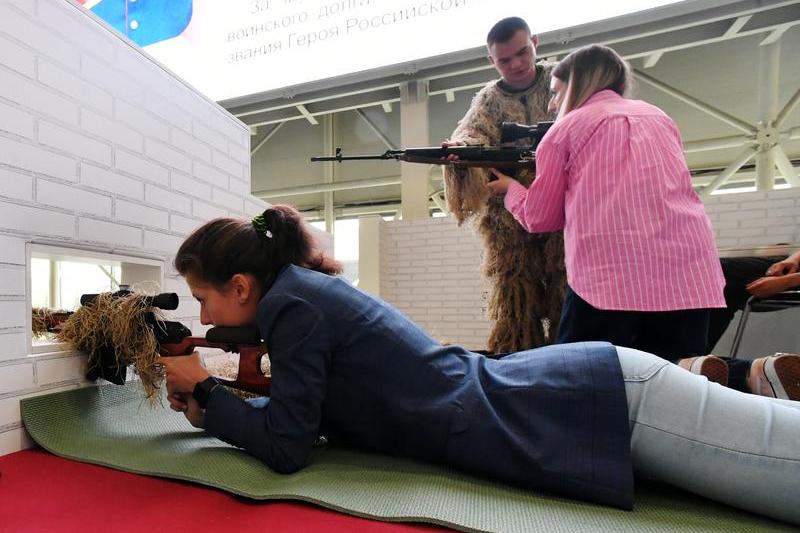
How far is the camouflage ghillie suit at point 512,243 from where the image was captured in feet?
5.70

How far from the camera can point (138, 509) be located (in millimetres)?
716

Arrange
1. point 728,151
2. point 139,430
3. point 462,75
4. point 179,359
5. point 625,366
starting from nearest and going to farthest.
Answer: point 625,366 < point 179,359 < point 139,430 < point 462,75 < point 728,151

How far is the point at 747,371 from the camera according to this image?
1.00 meters

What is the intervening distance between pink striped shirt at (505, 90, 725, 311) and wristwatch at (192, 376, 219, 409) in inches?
36.8

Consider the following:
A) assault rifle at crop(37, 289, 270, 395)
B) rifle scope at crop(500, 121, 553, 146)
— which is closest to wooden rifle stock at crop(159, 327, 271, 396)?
assault rifle at crop(37, 289, 270, 395)

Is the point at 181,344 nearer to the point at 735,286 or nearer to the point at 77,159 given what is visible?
the point at 77,159

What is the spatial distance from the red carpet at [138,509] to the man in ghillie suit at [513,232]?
121 centimetres

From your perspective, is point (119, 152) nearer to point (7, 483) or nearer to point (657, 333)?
point (7, 483)

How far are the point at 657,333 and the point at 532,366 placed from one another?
0.52m

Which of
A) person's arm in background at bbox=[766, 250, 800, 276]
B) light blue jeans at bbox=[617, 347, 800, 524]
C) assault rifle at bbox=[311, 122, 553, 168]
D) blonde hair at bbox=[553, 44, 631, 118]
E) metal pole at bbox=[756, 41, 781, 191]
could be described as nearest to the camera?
light blue jeans at bbox=[617, 347, 800, 524]

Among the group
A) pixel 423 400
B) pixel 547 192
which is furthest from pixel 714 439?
pixel 547 192

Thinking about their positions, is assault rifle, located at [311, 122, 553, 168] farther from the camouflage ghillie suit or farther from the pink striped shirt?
the pink striped shirt

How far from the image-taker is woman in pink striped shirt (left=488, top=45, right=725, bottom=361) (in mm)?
1023

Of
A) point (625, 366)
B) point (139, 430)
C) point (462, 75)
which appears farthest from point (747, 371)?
point (462, 75)
